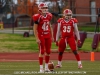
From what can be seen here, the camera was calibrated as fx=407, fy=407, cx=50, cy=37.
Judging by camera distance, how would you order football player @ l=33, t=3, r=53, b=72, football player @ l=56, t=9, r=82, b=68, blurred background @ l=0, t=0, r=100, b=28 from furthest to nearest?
1. blurred background @ l=0, t=0, r=100, b=28
2. football player @ l=56, t=9, r=82, b=68
3. football player @ l=33, t=3, r=53, b=72

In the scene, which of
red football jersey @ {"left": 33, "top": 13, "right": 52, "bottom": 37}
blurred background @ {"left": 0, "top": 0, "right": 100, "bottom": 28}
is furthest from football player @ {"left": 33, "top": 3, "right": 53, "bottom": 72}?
blurred background @ {"left": 0, "top": 0, "right": 100, "bottom": 28}

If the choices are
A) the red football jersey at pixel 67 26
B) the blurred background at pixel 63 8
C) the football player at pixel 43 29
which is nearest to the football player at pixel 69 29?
the red football jersey at pixel 67 26

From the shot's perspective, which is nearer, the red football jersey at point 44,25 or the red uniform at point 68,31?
the red football jersey at point 44,25

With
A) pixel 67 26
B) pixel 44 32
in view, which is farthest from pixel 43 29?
pixel 67 26

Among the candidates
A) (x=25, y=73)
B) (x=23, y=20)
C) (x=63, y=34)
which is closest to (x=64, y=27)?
(x=63, y=34)

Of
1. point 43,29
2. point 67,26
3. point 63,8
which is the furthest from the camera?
point 63,8

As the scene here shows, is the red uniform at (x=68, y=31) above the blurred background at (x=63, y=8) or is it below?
above

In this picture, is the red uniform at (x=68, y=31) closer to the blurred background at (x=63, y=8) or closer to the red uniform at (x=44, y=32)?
the red uniform at (x=44, y=32)

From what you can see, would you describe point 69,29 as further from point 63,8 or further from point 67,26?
point 63,8

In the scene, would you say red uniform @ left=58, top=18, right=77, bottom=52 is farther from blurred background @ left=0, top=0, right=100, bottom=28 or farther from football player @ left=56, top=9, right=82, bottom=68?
blurred background @ left=0, top=0, right=100, bottom=28

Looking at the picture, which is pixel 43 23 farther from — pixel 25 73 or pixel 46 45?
pixel 25 73

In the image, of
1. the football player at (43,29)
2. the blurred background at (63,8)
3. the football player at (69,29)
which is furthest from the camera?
the blurred background at (63,8)

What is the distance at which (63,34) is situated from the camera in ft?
45.9

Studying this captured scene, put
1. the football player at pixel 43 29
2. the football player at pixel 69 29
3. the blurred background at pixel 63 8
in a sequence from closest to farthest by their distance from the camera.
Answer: the football player at pixel 43 29, the football player at pixel 69 29, the blurred background at pixel 63 8
